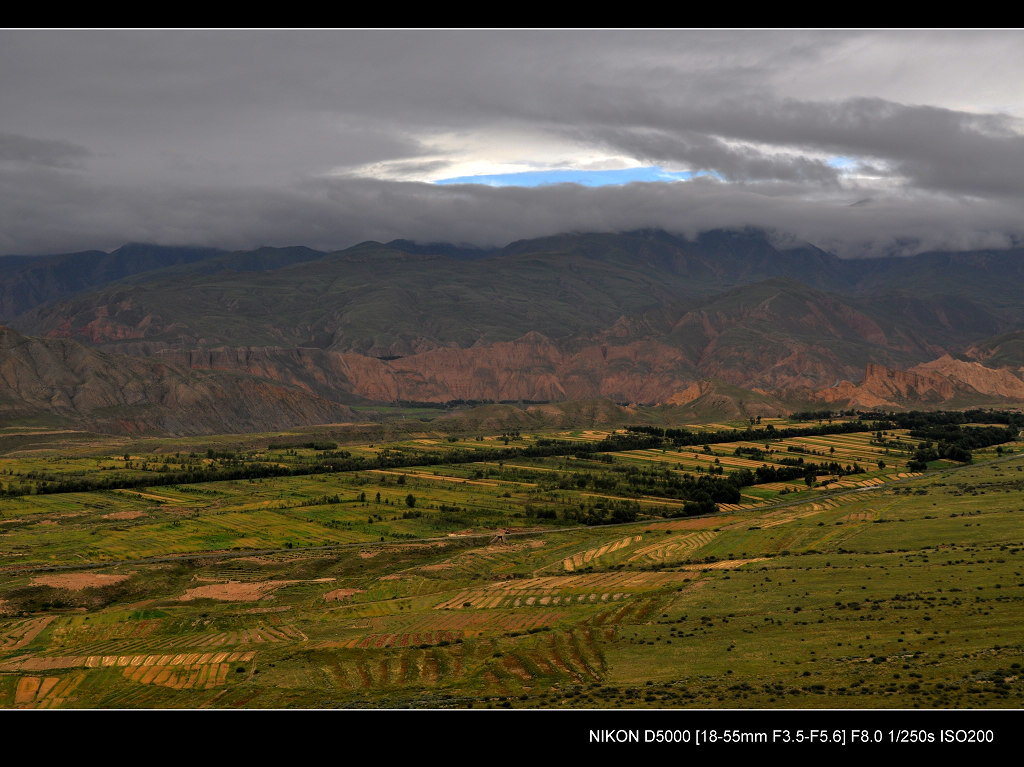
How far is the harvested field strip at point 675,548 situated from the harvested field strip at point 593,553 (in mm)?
3431

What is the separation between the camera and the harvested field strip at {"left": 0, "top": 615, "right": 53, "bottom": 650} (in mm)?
76562

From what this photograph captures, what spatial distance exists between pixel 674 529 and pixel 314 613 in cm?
5224

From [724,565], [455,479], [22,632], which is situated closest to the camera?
[22,632]

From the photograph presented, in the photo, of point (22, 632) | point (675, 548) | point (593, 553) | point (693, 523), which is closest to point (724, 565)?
point (675, 548)

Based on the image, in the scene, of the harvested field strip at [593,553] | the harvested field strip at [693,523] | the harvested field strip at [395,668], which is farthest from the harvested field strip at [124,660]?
the harvested field strip at [693,523]

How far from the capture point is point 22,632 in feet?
262

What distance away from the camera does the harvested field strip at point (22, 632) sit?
76562 mm

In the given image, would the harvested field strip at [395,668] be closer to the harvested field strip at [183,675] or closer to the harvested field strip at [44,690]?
the harvested field strip at [183,675]

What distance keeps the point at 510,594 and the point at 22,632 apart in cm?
4200

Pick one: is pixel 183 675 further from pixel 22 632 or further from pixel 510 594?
pixel 510 594

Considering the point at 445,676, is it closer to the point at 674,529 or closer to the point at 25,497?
the point at 674,529

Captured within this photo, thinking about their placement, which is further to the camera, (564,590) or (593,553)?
(593,553)

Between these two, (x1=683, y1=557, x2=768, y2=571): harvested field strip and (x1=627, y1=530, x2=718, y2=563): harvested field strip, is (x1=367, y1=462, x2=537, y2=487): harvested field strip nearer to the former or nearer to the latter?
(x1=627, y1=530, x2=718, y2=563): harvested field strip

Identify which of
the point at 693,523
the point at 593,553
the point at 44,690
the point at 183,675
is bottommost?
the point at 693,523
